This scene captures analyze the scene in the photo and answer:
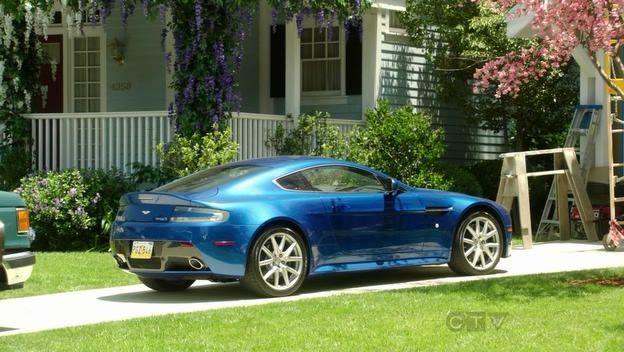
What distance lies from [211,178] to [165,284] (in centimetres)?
125

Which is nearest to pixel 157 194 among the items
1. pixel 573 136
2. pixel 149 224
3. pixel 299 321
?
pixel 149 224

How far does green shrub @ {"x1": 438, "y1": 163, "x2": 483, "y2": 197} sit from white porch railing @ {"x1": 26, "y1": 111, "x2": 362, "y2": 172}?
2.94 metres

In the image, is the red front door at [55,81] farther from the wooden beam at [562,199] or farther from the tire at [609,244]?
the tire at [609,244]

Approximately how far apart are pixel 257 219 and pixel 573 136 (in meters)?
8.74

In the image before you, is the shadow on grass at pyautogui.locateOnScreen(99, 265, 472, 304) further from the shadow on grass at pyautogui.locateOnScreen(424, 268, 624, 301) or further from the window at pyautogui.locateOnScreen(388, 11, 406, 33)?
the window at pyautogui.locateOnScreen(388, 11, 406, 33)

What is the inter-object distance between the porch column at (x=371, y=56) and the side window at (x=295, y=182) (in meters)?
8.21

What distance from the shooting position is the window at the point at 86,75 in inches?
866

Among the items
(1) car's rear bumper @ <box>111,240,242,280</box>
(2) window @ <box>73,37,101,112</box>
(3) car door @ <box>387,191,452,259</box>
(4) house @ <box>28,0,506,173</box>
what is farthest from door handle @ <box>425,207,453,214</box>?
(2) window @ <box>73,37,101,112</box>

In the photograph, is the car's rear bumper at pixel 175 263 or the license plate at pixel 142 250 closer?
the car's rear bumper at pixel 175 263

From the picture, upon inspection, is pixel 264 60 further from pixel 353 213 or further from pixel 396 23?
pixel 353 213

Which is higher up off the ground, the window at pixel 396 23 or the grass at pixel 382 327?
the window at pixel 396 23

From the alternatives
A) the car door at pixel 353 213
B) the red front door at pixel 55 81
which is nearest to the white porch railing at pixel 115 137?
the red front door at pixel 55 81

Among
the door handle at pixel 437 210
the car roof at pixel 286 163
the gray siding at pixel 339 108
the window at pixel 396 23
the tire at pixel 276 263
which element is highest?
the window at pixel 396 23

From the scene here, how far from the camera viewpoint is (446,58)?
854 inches
